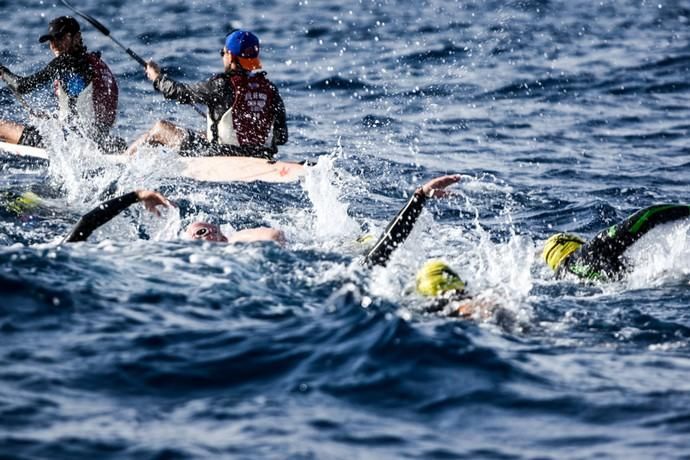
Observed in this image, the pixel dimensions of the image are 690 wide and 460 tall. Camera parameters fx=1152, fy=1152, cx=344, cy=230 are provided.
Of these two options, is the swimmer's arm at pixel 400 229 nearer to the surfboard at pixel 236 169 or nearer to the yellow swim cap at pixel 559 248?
the yellow swim cap at pixel 559 248

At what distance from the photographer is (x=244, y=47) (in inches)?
492

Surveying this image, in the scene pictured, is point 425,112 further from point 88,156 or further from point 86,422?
point 86,422

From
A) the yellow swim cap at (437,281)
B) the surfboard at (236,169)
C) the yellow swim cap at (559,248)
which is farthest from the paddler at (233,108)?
the yellow swim cap at (437,281)

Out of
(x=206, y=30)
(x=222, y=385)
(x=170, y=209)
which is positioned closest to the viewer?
(x=222, y=385)

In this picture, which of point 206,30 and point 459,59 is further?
point 206,30

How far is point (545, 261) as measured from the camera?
32.4ft

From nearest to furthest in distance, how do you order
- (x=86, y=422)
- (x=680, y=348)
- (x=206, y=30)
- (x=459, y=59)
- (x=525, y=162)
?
(x=86, y=422) < (x=680, y=348) < (x=525, y=162) < (x=459, y=59) < (x=206, y=30)

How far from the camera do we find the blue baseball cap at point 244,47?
1244 centimetres

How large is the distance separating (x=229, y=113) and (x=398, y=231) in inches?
187

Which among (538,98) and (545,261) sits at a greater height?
(538,98)

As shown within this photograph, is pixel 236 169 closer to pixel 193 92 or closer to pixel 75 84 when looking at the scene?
pixel 193 92

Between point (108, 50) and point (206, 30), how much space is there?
8.18ft

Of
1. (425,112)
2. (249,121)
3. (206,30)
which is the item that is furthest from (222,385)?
(206,30)

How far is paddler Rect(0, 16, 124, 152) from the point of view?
1302 centimetres
